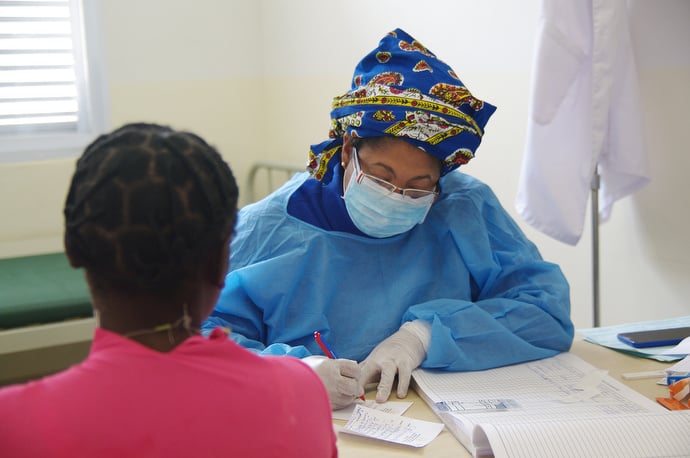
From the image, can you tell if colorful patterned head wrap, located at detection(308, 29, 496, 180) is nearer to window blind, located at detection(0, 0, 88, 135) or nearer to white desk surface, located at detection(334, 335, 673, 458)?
white desk surface, located at detection(334, 335, 673, 458)

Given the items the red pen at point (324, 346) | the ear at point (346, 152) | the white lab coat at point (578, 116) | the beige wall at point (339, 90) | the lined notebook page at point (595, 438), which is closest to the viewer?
the lined notebook page at point (595, 438)

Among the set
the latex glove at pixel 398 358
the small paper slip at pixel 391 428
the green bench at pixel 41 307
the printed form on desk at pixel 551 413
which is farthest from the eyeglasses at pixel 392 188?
the green bench at pixel 41 307

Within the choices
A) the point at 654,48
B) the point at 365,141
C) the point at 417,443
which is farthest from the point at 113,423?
the point at 654,48

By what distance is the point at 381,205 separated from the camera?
5.59ft

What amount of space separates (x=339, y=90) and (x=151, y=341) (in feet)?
10.0

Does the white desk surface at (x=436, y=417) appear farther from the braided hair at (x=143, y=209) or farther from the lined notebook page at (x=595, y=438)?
the braided hair at (x=143, y=209)

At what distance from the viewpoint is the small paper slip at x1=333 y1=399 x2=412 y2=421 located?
4.63ft

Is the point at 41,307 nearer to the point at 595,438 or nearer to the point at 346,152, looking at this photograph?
the point at 346,152

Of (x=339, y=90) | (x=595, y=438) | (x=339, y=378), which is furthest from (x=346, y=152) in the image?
(x=339, y=90)

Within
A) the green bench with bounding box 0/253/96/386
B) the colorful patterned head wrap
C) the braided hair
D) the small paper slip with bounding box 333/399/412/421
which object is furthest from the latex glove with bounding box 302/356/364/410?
the green bench with bounding box 0/253/96/386

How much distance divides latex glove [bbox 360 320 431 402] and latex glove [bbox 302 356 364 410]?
0.23 feet

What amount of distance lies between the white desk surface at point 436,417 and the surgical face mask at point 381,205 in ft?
1.21

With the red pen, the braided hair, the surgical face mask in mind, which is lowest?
the red pen

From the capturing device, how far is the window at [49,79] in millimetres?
3795
